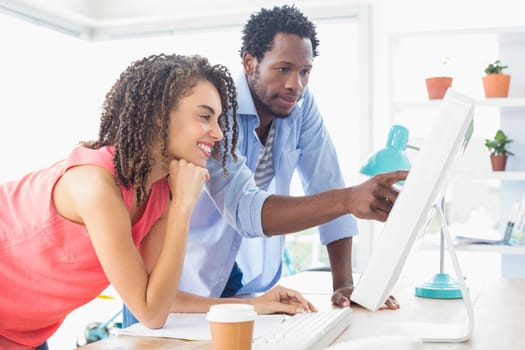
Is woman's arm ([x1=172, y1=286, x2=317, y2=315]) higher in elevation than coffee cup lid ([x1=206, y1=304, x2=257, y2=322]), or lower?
lower

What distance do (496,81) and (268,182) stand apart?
1908mm

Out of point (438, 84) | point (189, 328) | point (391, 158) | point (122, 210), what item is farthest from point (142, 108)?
point (438, 84)

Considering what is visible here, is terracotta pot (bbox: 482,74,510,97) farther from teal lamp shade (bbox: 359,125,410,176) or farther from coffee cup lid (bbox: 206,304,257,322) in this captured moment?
coffee cup lid (bbox: 206,304,257,322)

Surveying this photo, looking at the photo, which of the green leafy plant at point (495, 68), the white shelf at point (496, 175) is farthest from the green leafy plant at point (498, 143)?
the green leafy plant at point (495, 68)

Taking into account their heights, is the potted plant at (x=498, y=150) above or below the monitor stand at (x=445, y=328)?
above

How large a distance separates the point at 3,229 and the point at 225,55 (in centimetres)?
342

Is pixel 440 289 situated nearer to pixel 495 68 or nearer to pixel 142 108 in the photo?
pixel 142 108

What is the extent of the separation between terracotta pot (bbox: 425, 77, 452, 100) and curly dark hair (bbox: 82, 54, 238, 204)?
2297 millimetres

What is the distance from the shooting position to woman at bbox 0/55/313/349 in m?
1.23

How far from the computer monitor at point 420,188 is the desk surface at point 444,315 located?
0.23m

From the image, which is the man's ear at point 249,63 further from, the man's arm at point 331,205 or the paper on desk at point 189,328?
the paper on desk at point 189,328

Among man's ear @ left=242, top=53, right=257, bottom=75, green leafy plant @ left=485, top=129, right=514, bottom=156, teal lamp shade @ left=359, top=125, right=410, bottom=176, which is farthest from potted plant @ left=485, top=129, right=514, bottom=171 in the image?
teal lamp shade @ left=359, top=125, right=410, bottom=176

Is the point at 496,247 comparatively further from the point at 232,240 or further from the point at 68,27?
the point at 68,27

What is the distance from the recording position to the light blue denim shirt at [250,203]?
5.42ft
